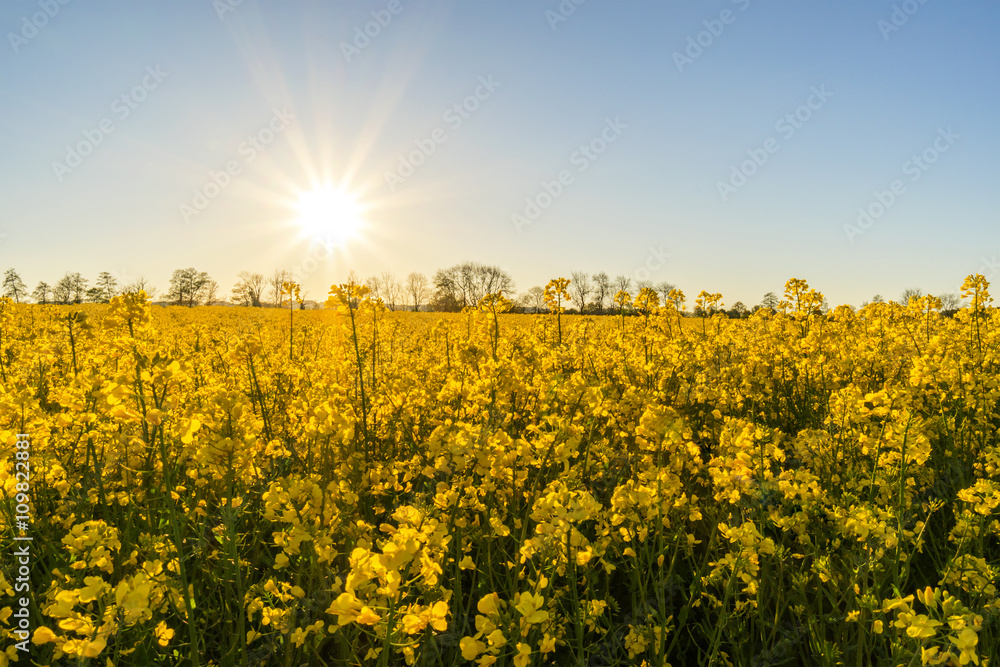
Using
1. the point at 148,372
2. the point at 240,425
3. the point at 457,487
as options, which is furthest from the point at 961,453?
the point at 148,372

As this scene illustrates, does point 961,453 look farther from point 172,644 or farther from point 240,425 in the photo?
point 172,644

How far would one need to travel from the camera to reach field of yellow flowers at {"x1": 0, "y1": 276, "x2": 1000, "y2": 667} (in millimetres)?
1620

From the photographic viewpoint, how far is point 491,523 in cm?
214

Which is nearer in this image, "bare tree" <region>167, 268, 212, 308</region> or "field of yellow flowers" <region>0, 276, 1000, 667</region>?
"field of yellow flowers" <region>0, 276, 1000, 667</region>

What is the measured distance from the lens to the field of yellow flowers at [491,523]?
1620 mm

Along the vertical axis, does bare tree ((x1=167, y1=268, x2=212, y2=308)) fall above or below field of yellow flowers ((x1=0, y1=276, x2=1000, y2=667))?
above

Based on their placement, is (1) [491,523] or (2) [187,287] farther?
(2) [187,287]

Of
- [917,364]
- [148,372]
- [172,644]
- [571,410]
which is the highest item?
[148,372]

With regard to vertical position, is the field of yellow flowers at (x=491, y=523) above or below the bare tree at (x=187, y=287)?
below

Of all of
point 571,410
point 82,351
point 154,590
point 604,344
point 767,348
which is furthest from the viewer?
point 604,344

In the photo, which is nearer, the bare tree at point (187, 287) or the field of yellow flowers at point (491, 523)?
the field of yellow flowers at point (491, 523)

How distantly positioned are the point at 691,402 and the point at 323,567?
2949 millimetres

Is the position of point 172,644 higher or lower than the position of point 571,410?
lower

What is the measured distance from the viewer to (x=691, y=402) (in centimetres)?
396
